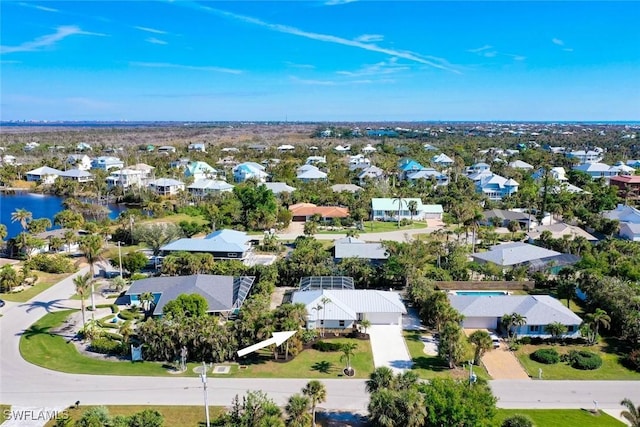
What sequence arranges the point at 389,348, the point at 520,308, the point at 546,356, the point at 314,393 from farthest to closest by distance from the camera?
the point at 520,308 < the point at 389,348 < the point at 546,356 < the point at 314,393

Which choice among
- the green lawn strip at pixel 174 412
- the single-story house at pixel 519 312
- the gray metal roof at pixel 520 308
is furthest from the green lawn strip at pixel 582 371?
the green lawn strip at pixel 174 412

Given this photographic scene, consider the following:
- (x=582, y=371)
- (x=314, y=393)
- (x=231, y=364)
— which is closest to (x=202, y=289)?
(x=231, y=364)

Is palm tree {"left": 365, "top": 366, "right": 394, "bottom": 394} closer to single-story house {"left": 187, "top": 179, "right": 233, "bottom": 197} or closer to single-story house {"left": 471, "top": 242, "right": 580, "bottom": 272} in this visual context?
single-story house {"left": 471, "top": 242, "right": 580, "bottom": 272}

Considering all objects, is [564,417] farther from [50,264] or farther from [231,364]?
[50,264]

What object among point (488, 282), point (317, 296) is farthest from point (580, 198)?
point (317, 296)

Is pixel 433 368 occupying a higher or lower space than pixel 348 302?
lower

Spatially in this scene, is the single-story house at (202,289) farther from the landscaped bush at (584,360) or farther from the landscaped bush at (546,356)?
the landscaped bush at (584,360)

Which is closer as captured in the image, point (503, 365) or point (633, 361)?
point (633, 361)

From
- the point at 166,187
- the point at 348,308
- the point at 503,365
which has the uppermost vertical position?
the point at 166,187
